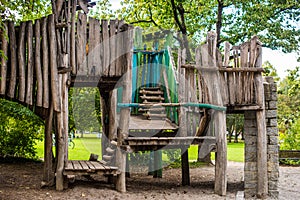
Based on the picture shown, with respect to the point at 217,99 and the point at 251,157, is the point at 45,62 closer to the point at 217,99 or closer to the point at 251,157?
the point at 217,99

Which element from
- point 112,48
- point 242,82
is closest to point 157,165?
point 242,82

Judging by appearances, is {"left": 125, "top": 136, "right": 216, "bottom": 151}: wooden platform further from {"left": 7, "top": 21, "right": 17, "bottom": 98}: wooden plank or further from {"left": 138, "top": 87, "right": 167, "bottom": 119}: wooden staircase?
{"left": 7, "top": 21, "right": 17, "bottom": 98}: wooden plank

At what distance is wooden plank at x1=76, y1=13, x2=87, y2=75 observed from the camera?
28.8 ft

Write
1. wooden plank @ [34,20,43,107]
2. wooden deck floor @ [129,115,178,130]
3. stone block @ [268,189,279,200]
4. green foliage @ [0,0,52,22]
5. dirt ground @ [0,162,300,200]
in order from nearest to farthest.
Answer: green foliage @ [0,0,52,22] < dirt ground @ [0,162,300,200] < wooden plank @ [34,20,43,107] < stone block @ [268,189,279,200] < wooden deck floor @ [129,115,178,130]

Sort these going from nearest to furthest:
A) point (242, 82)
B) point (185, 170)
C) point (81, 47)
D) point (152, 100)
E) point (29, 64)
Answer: point (29, 64) < point (81, 47) < point (242, 82) < point (185, 170) < point (152, 100)

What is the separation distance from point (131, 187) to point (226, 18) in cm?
995

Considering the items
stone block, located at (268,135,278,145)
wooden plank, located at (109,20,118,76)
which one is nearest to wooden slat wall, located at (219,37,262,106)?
stone block, located at (268,135,278,145)

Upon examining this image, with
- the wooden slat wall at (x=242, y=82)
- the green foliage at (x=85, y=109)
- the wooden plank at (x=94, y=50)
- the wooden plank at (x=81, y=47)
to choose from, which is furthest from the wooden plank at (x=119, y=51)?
the green foliage at (x=85, y=109)

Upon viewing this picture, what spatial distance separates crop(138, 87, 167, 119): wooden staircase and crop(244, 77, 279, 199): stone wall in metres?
2.52

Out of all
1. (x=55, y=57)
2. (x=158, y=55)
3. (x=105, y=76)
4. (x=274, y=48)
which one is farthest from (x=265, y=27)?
(x=55, y=57)

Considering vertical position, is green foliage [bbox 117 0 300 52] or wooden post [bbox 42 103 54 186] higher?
green foliage [bbox 117 0 300 52]

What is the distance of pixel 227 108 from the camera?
9445 millimetres

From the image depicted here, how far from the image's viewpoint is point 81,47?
8.78 meters

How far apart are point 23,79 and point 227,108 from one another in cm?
477
